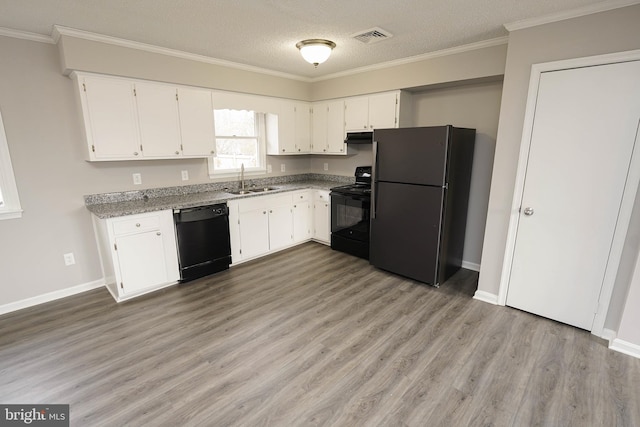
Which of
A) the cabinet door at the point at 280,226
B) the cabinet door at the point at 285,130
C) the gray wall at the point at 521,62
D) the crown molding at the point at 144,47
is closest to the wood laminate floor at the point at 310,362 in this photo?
the gray wall at the point at 521,62

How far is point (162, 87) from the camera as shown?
10.7 ft

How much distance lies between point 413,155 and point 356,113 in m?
1.44

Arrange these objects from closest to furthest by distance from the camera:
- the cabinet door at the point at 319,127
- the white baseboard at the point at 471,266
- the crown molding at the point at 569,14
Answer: the crown molding at the point at 569,14
the white baseboard at the point at 471,266
the cabinet door at the point at 319,127

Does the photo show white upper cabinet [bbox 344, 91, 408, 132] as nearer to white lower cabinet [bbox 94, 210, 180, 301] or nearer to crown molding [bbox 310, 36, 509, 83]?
crown molding [bbox 310, 36, 509, 83]

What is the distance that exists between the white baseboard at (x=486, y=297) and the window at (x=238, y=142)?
3.33 m

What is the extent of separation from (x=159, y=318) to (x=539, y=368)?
120 inches

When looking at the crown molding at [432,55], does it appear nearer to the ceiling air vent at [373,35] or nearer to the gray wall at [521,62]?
the gray wall at [521,62]

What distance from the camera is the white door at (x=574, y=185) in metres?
2.21

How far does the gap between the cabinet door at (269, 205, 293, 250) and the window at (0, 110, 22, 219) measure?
2.53 metres

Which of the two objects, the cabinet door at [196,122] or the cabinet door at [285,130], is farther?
the cabinet door at [285,130]

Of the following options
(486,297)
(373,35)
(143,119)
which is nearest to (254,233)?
(143,119)

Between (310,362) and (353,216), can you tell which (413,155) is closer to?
(353,216)

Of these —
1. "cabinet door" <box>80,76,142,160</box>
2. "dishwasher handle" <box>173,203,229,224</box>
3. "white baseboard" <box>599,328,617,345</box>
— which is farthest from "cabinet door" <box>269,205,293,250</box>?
"white baseboard" <box>599,328,617,345</box>

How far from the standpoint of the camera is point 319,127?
4805 millimetres
